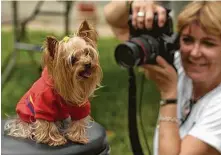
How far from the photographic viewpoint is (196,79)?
133cm

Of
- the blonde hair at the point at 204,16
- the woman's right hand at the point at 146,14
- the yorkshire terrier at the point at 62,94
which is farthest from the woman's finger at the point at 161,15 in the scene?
the yorkshire terrier at the point at 62,94

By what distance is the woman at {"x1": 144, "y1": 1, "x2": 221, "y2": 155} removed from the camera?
1267 millimetres

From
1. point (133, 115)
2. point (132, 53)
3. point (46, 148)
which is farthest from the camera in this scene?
point (133, 115)

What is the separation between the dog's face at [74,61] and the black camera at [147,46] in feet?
0.91

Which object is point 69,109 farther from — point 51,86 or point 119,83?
point 119,83

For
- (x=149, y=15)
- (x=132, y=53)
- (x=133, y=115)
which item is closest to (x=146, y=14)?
(x=149, y=15)

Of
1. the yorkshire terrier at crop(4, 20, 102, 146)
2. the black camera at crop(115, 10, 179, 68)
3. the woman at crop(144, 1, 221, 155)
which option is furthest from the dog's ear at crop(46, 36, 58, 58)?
the woman at crop(144, 1, 221, 155)

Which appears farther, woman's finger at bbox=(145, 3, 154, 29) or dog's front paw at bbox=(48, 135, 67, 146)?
woman's finger at bbox=(145, 3, 154, 29)

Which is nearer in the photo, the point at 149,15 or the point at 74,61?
the point at 74,61

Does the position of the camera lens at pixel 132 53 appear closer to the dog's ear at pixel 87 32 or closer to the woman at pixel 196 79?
the woman at pixel 196 79

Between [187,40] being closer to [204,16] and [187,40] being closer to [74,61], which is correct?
[204,16]

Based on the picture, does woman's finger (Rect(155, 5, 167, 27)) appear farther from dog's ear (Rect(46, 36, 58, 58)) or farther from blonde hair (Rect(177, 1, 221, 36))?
dog's ear (Rect(46, 36, 58, 58))

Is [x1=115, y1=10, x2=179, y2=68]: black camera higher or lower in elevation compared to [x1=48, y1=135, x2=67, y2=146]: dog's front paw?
higher

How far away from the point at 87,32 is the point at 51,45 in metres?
0.06
